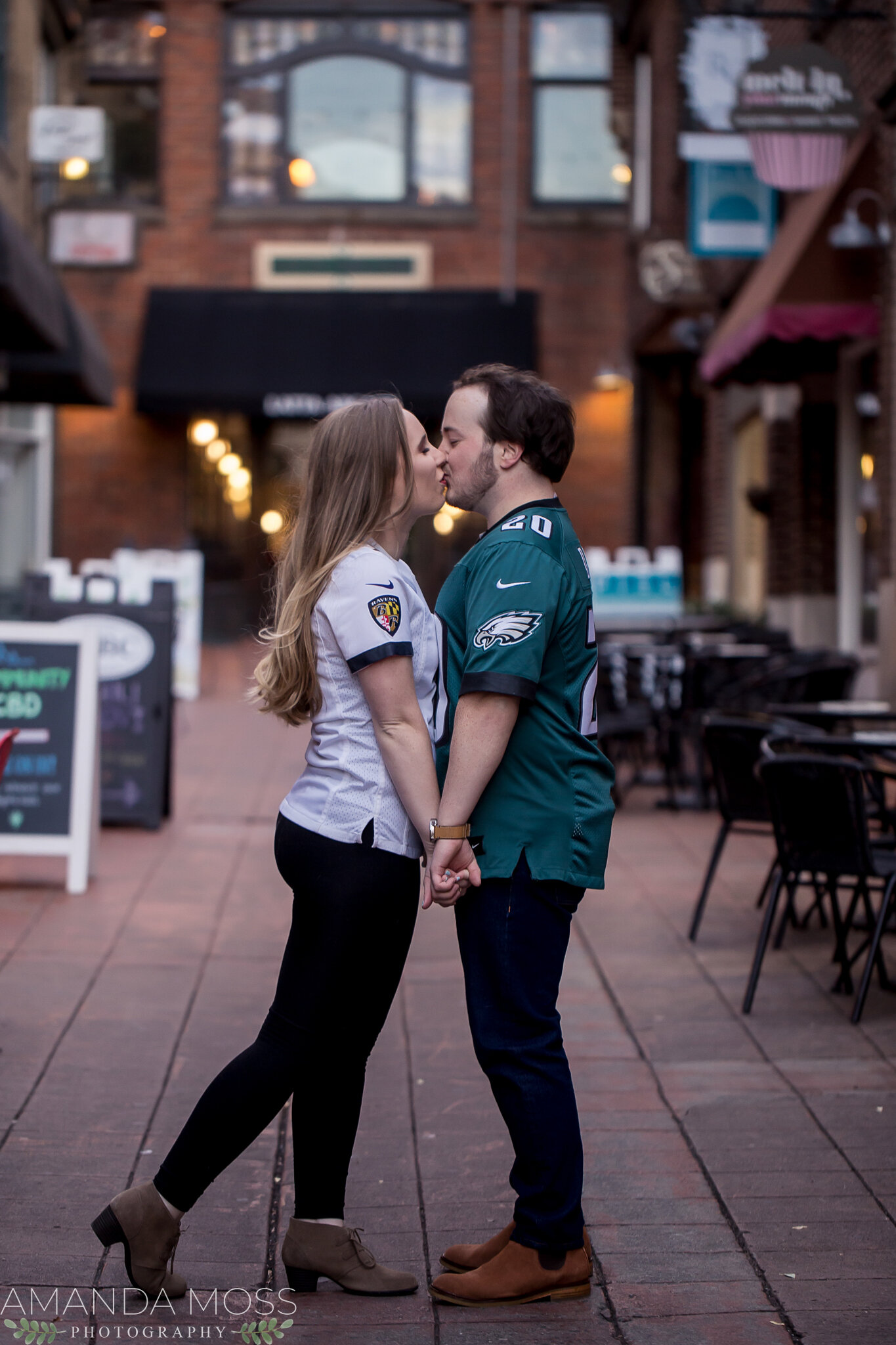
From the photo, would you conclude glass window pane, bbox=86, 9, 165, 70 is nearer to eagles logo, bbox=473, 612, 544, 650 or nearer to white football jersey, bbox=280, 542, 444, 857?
white football jersey, bbox=280, 542, 444, 857

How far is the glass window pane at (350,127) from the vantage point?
62.2ft

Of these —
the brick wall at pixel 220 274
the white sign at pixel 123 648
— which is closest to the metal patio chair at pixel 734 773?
the white sign at pixel 123 648

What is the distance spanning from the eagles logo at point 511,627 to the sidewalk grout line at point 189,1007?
1416 millimetres

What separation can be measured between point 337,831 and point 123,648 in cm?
545

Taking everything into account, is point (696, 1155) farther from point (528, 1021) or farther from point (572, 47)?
point (572, 47)

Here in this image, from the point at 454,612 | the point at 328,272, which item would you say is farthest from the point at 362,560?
the point at 328,272

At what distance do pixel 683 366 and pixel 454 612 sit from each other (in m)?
15.5

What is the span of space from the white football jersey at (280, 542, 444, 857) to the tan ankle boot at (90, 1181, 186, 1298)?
0.76 metres

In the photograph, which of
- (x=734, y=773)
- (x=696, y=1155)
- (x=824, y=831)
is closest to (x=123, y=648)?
(x=734, y=773)

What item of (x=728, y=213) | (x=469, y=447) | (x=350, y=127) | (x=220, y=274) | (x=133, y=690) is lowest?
(x=133, y=690)

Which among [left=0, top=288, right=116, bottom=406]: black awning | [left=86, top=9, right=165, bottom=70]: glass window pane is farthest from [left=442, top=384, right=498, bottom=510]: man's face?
[left=86, top=9, right=165, bottom=70]: glass window pane

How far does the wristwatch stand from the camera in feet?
9.20

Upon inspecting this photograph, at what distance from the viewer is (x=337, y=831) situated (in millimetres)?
2865

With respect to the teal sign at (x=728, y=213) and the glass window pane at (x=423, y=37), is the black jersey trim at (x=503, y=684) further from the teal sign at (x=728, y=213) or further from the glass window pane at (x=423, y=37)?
the glass window pane at (x=423, y=37)
